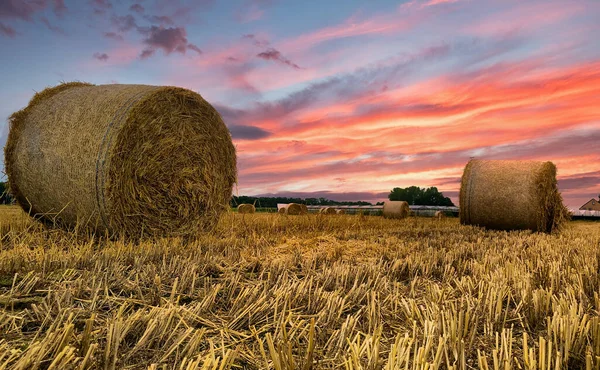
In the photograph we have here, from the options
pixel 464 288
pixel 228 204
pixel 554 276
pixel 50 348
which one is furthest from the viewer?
pixel 228 204

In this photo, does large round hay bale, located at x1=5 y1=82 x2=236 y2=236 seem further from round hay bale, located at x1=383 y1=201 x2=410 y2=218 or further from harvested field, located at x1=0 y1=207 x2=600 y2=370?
round hay bale, located at x1=383 y1=201 x2=410 y2=218

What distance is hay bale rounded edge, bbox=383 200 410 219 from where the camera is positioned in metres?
15.8

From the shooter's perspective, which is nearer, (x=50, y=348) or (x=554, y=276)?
(x=50, y=348)

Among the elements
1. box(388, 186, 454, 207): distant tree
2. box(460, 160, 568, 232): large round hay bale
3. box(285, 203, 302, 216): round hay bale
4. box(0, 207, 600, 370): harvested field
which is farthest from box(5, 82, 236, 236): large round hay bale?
box(388, 186, 454, 207): distant tree

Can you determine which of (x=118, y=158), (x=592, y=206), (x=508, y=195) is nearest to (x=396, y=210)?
(x=508, y=195)

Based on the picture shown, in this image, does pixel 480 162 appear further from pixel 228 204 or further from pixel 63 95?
pixel 63 95

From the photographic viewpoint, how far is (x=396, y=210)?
15.9m

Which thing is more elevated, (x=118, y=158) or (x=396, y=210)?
(x=118, y=158)

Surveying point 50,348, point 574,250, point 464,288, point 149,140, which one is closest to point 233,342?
point 50,348

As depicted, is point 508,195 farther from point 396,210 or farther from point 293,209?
point 293,209

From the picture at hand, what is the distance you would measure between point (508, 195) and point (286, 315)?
845cm

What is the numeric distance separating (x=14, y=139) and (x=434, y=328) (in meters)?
6.10

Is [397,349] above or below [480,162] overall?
below

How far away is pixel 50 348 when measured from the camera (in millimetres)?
1536
